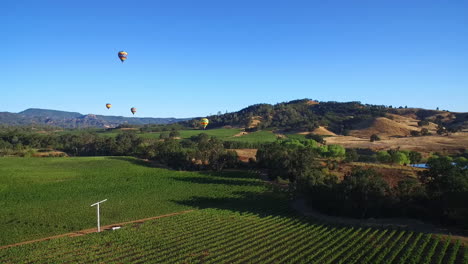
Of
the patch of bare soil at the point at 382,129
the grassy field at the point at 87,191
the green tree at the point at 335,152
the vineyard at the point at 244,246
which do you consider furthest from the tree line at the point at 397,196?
the patch of bare soil at the point at 382,129

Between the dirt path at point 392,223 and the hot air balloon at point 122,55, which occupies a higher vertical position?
the hot air balloon at point 122,55

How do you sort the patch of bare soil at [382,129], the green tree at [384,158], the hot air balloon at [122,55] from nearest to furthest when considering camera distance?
the hot air balloon at [122,55], the green tree at [384,158], the patch of bare soil at [382,129]

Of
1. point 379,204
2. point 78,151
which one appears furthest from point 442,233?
point 78,151

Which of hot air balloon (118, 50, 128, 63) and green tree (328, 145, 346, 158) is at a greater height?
hot air balloon (118, 50, 128, 63)

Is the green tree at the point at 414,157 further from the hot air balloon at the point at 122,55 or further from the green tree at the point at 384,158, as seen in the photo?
the hot air balloon at the point at 122,55

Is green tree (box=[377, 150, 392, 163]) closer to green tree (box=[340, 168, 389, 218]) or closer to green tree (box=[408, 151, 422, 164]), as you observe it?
green tree (box=[408, 151, 422, 164])

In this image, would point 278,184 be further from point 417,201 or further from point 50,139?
point 50,139

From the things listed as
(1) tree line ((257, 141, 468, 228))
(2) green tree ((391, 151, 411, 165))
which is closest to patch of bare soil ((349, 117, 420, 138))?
(2) green tree ((391, 151, 411, 165))
